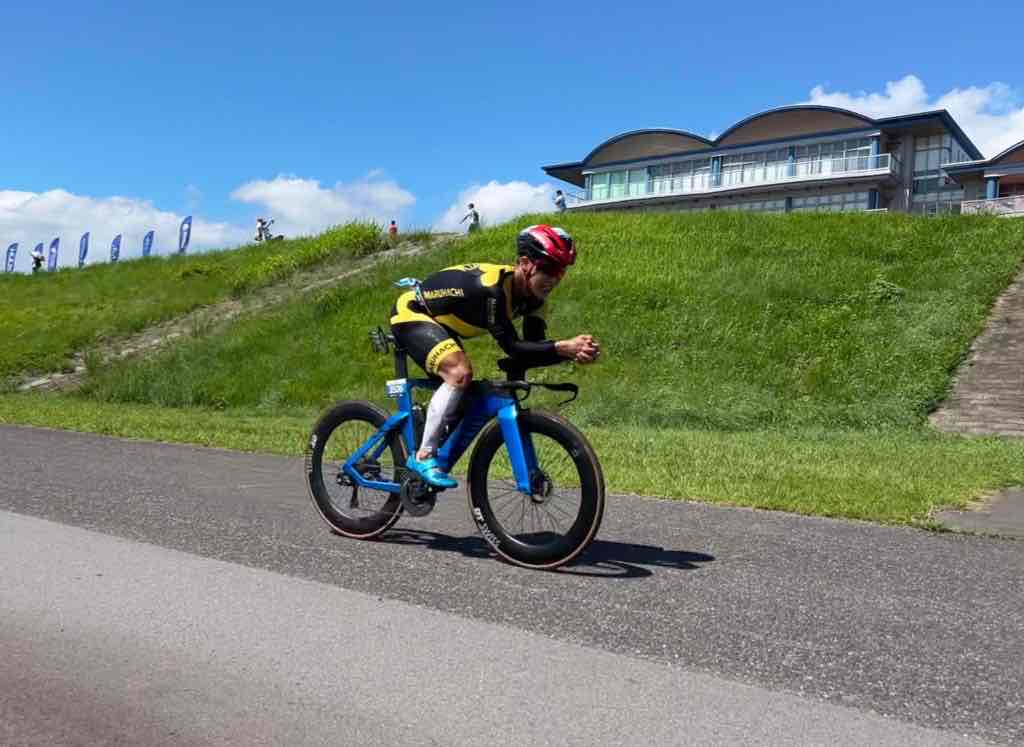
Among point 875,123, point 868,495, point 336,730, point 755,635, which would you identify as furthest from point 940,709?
point 875,123

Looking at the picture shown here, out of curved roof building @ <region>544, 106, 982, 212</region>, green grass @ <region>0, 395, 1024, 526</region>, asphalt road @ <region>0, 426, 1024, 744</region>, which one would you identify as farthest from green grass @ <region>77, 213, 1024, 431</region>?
curved roof building @ <region>544, 106, 982, 212</region>

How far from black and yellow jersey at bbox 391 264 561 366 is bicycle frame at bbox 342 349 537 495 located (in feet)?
0.93

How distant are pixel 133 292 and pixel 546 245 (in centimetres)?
3080

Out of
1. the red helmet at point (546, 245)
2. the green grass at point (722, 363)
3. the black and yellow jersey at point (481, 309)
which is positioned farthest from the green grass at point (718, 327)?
the red helmet at point (546, 245)

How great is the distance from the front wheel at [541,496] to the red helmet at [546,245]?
0.89 metres

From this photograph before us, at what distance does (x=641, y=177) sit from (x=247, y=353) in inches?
1876

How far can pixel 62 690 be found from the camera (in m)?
3.37

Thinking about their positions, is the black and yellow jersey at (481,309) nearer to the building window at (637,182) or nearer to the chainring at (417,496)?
the chainring at (417,496)

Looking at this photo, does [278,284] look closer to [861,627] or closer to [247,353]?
[247,353]

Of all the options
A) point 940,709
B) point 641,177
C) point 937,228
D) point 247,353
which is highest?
point 641,177

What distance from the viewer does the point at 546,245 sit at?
5.26 meters

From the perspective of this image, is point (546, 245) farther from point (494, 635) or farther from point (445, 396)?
point (494, 635)

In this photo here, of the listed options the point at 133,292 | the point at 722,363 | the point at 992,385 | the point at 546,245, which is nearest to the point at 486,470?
the point at 546,245

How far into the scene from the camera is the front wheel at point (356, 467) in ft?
19.6
